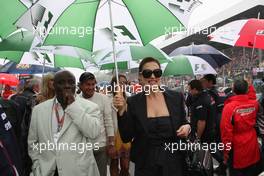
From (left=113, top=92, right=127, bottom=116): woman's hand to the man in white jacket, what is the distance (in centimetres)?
29

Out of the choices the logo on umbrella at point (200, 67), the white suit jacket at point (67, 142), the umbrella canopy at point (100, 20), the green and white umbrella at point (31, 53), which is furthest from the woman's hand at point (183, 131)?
the logo on umbrella at point (200, 67)

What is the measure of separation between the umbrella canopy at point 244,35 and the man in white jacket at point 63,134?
311 centimetres

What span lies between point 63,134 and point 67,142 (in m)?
0.08

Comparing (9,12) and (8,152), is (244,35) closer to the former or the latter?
(9,12)

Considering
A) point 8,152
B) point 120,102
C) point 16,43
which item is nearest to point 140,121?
point 120,102

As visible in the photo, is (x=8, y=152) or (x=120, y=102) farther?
(x=120, y=102)

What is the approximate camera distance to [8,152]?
2963 millimetres

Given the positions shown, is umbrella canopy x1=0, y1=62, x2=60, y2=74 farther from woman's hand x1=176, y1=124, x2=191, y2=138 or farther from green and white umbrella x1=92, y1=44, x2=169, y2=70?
woman's hand x1=176, y1=124, x2=191, y2=138

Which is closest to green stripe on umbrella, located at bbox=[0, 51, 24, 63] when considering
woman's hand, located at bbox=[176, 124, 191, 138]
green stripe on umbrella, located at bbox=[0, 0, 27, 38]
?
green stripe on umbrella, located at bbox=[0, 0, 27, 38]

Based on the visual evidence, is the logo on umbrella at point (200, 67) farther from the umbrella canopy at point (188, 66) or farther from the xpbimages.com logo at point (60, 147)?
the xpbimages.com logo at point (60, 147)

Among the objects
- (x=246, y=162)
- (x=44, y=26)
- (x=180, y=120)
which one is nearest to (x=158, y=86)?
(x=180, y=120)

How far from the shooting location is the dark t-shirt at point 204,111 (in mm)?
6078

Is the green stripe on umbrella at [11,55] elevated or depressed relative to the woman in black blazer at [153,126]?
elevated

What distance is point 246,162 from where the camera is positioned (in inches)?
204
